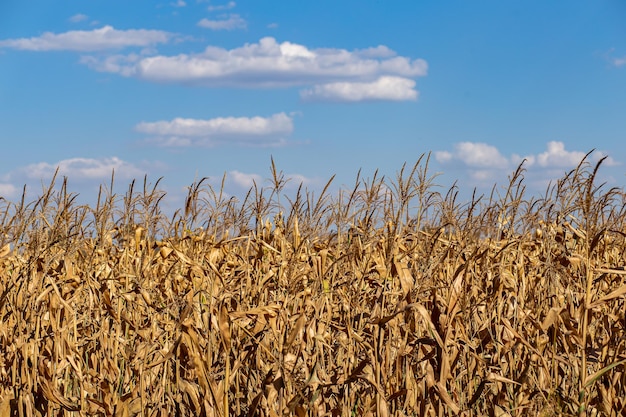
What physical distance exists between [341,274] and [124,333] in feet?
6.05

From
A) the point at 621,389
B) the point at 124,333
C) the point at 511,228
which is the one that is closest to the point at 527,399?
the point at 621,389

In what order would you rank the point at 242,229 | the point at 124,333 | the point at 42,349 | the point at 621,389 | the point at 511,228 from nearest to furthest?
the point at 621,389
the point at 511,228
the point at 42,349
the point at 124,333
the point at 242,229

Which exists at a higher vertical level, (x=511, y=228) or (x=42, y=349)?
(x=511, y=228)

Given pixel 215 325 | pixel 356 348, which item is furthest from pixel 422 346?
pixel 215 325

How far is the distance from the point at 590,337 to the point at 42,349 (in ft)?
13.2

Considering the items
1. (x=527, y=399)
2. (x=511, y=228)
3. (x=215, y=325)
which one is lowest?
(x=527, y=399)

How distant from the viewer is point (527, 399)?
4703mm

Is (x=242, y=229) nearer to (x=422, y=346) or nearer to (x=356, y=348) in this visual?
(x=356, y=348)

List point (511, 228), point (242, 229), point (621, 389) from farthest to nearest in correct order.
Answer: point (242, 229)
point (511, 228)
point (621, 389)

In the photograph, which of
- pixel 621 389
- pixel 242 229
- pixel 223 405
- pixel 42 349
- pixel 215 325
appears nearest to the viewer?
pixel 223 405

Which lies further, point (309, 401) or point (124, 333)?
point (124, 333)

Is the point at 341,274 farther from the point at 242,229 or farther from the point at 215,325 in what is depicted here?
the point at 215,325

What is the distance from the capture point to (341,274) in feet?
21.0

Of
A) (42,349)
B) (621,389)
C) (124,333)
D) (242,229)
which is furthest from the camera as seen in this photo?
(242,229)
